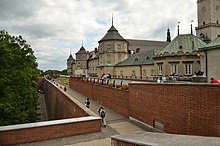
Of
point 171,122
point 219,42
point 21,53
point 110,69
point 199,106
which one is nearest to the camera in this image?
point 199,106

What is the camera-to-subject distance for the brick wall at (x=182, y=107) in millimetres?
8797

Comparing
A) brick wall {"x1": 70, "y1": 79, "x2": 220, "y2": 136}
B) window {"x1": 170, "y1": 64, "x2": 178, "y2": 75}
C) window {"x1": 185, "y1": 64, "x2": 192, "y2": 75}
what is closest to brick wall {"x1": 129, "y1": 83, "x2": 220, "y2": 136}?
brick wall {"x1": 70, "y1": 79, "x2": 220, "y2": 136}

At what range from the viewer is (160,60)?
30.9m

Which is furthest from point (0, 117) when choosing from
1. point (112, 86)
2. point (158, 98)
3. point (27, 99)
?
point (158, 98)

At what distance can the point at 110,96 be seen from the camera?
19734mm

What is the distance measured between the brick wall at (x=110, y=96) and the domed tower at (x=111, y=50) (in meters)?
26.2

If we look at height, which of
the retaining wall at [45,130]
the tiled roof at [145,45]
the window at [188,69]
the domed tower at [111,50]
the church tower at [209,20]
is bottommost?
the retaining wall at [45,130]

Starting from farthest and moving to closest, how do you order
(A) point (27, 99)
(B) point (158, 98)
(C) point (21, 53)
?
(C) point (21, 53) < (A) point (27, 99) < (B) point (158, 98)

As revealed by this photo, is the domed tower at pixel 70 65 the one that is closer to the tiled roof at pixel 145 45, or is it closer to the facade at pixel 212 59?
the tiled roof at pixel 145 45

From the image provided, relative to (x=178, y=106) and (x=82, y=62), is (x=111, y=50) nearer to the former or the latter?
(x=82, y=62)

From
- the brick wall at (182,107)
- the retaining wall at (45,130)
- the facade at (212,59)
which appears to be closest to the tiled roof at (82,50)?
the facade at (212,59)

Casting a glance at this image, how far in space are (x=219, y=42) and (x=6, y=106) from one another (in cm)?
1852

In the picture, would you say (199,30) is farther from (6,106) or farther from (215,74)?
(6,106)

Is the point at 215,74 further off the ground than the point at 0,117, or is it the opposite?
the point at 215,74
